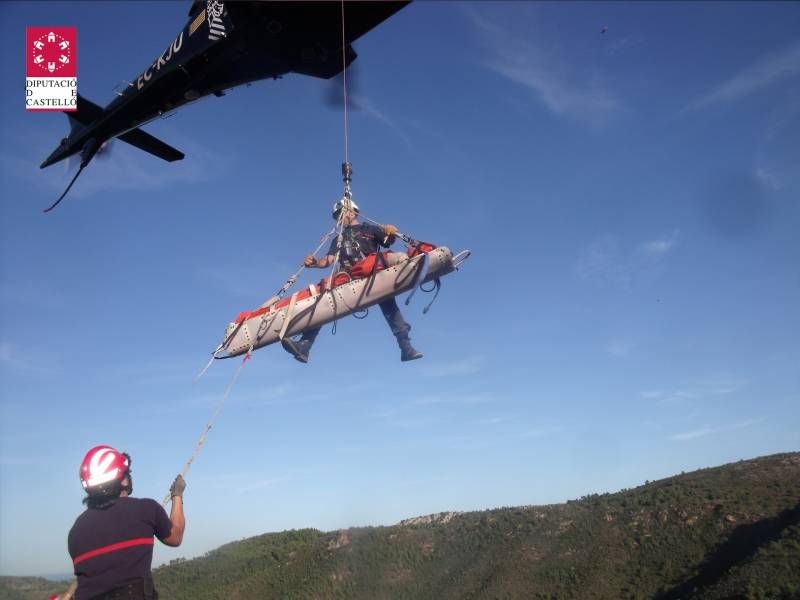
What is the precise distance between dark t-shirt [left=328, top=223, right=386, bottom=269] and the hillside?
12.3m

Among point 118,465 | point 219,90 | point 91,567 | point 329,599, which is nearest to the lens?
point 91,567

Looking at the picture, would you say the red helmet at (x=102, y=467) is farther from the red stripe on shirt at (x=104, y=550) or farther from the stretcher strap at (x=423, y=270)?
the stretcher strap at (x=423, y=270)

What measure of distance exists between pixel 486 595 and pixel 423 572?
3684 mm

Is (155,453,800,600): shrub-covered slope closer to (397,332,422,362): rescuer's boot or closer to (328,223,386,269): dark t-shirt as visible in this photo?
(397,332,422,362): rescuer's boot

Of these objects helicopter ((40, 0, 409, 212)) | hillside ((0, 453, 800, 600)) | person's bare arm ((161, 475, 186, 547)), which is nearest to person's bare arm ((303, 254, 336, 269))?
helicopter ((40, 0, 409, 212))

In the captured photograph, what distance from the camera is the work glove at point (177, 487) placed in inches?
204

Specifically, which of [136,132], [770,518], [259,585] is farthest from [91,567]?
[259,585]

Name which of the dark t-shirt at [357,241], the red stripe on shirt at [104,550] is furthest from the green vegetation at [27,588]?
the red stripe on shirt at [104,550]

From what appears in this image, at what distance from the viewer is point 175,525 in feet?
16.0

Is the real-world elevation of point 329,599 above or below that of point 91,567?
below

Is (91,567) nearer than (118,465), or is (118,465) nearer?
(91,567)

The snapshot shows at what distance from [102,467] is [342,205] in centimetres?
1003

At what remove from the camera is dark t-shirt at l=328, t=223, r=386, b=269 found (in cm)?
1389

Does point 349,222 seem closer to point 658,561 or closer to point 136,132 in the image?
point 136,132
